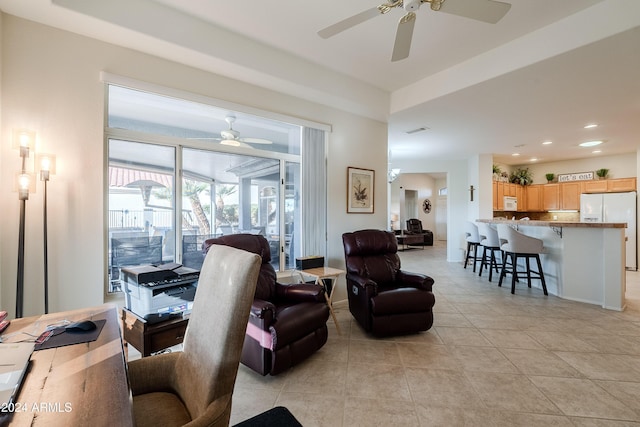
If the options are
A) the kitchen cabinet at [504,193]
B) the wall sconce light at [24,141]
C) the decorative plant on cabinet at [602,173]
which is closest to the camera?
the wall sconce light at [24,141]

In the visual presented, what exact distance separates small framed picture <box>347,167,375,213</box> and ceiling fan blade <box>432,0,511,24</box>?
91.1 inches

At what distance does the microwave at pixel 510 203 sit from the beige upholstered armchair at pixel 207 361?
7868mm

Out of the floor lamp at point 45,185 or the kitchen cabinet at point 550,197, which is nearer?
the floor lamp at point 45,185

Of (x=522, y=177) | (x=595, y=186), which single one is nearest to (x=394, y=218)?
(x=522, y=177)

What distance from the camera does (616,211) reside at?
6.18 metres

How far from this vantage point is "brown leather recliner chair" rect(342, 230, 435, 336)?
2807mm

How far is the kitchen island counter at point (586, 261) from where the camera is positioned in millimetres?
3609

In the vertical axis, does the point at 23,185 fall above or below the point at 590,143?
below

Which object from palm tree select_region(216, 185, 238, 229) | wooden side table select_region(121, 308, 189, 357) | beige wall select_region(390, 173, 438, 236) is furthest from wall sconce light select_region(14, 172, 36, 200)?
beige wall select_region(390, 173, 438, 236)

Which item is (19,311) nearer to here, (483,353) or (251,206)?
(251,206)

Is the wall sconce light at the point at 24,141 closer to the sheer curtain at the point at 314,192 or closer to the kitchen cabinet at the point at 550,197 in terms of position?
the sheer curtain at the point at 314,192

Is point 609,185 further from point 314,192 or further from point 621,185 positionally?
point 314,192

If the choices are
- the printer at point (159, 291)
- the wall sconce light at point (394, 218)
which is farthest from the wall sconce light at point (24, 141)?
the wall sconce light at point (394, 218)

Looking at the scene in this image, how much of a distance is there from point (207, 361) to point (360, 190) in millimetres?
3358
